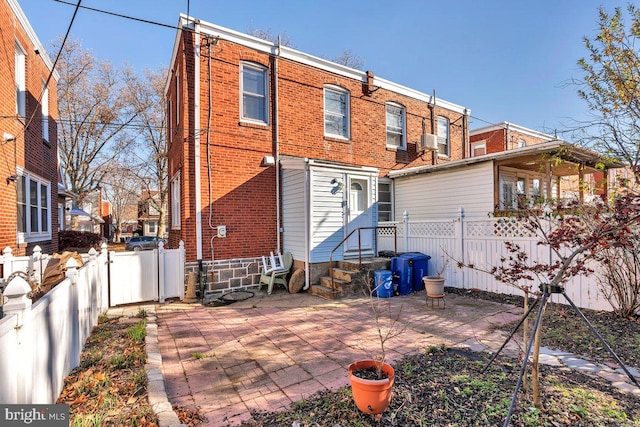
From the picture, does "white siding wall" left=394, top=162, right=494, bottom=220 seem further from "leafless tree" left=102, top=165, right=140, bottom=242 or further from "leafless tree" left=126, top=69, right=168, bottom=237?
"leafless tree" left=102, top=165, right=140, bottom=242

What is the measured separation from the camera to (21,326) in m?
2.15

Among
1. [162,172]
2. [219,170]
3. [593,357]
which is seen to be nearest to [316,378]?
[593,357]

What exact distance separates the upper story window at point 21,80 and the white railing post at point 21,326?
8633mm

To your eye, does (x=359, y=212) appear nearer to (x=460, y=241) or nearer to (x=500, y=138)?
(x=460, y=241)

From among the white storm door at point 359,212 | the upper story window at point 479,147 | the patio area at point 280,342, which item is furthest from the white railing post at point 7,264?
the upper story window at point 479,147

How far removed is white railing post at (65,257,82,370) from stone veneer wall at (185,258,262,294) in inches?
156

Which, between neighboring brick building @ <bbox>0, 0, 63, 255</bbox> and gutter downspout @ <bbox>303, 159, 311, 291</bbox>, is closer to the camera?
neighboring brick building @ <bbox>0, 0, 63, 255</bbox>

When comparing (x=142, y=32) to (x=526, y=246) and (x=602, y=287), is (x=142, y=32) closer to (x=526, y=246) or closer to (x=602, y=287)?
(x=526, y=246)

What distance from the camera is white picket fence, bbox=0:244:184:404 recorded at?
2029 millimetres

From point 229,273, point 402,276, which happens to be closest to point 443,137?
point 402,276

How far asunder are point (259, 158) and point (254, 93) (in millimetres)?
1942

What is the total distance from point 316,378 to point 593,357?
3520 millimetres

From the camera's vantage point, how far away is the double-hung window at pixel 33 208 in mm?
7890

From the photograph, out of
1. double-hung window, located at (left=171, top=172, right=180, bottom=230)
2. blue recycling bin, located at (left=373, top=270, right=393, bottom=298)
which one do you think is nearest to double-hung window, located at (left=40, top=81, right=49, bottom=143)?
double-hung window, located at (left=171, top=172, right=180, bottom=230)
